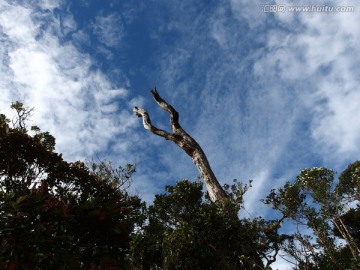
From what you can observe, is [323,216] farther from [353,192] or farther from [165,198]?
[165,198]

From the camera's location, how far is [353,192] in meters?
24.0

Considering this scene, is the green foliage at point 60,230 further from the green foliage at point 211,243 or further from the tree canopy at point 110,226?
the green foliage at point 211,243

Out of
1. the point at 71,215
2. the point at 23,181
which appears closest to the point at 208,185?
the point at 23,181

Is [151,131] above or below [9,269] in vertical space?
above

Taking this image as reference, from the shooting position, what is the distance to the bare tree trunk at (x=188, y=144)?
1149 centimetres

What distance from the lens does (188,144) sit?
13.1 metres

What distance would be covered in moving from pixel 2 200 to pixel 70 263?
1.19m

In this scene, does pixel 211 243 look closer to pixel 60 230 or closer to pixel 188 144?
pixel 60 230

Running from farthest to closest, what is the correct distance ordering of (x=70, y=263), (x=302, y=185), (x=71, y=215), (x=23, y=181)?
(x=302, y=185) < (x=23, y=181) < (x=71, y=215) < (x=70, y=263)

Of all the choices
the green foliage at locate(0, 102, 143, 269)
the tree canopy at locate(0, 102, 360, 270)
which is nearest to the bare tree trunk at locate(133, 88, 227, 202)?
the tree canopy at locate(0, 102, 360, 270)

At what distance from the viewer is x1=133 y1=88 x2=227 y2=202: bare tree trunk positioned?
1149 cm

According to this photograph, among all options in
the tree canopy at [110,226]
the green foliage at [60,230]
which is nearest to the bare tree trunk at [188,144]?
the tree canopy at [110,226]

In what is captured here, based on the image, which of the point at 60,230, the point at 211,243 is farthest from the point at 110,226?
the point at 211,243

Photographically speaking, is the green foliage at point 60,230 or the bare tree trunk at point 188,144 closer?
the green foliage at point 60,230
